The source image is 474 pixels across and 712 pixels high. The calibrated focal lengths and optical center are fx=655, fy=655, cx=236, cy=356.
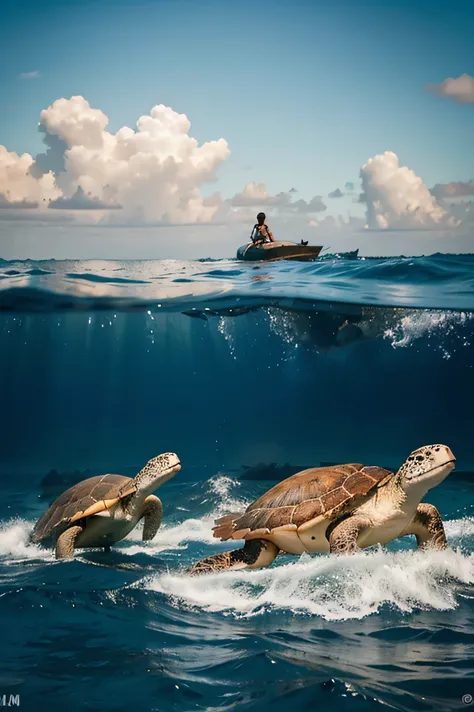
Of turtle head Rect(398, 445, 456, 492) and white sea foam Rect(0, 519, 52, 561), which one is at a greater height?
turtle head Rect(398, 445, 456, 492)

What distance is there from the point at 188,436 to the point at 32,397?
10.3 m

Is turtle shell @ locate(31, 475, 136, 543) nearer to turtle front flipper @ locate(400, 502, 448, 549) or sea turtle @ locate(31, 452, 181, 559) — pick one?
sea turtle @ locate(31, 452, 181, 559)

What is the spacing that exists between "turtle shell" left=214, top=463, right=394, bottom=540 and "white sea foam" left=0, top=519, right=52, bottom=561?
2.96m

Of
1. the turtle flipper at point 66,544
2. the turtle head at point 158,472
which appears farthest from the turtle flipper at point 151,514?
the turtle flipper at point 66,544

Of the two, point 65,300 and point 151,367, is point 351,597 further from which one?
point 151,367

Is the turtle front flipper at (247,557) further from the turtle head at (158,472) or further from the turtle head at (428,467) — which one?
the turtle head at (428,467)

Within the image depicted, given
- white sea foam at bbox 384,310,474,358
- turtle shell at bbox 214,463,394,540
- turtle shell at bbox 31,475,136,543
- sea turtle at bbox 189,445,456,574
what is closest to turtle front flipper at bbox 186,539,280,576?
sea turtle at bbox 189,445,456,574

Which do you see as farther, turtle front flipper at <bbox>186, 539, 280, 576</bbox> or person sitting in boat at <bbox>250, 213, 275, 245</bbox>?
person sitting in boat at <bbox>250, 213, 275, 245</bbox>

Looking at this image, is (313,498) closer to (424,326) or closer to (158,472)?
(158,472)

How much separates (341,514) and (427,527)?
1040 mm

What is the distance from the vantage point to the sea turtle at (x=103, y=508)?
812cm

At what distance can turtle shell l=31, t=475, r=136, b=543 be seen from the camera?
8.23 m

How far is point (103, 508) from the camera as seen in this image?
8195mm

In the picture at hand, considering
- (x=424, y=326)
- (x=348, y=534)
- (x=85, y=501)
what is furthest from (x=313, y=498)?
(x=424, y=326)
